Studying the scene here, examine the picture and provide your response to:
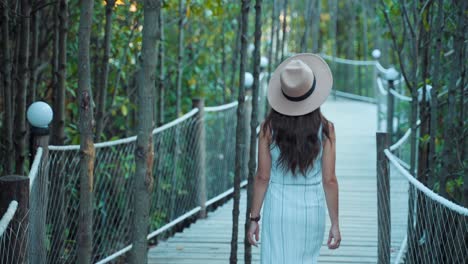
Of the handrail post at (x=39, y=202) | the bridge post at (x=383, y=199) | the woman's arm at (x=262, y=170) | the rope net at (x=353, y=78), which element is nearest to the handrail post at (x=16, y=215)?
the handrail post at (x=39, y=202)

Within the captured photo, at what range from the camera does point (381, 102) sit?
11094 mm

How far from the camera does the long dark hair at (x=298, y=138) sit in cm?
360

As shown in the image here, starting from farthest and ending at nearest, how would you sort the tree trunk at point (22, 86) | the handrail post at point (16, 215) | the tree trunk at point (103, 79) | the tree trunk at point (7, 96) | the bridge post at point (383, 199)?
1. the tree trunk at point (103, 79)
2. the tree trunk at point (7, 96)
3. the tree trunk at point (22, 86)
4. the bridge post at point (383, 199)
5. the handrail post at point (16, 215)

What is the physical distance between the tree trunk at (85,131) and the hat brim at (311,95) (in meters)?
0.78

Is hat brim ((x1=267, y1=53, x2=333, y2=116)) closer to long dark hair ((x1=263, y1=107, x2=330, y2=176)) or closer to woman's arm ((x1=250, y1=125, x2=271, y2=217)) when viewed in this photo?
long dark hair ((x1=263, y1=107, x2=330, y2=176))

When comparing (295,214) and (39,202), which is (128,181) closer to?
(39,202)

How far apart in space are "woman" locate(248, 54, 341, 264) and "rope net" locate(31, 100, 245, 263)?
1.21 m

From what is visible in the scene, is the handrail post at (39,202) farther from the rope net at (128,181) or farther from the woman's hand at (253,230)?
the woman's hand at (253,230)

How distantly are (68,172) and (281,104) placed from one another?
6.34ft

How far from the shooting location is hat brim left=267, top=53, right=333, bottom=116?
361 centimetres

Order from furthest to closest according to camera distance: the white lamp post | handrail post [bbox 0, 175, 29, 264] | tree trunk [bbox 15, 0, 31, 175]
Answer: tree trunk [bbox 15, 0, 31, 175] → the white lamp post → handrail post [bbox 0, 175, 29, 264]

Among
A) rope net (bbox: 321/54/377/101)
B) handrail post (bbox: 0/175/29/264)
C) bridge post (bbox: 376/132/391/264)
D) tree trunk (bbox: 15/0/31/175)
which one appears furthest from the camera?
rope net (bbox: 321/54/377/101)

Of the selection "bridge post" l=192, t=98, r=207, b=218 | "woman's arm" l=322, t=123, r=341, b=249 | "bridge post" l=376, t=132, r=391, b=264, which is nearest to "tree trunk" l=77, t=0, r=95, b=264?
"woman's arm" l=322, t=123, r=341, b=249

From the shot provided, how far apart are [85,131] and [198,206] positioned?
346cm
